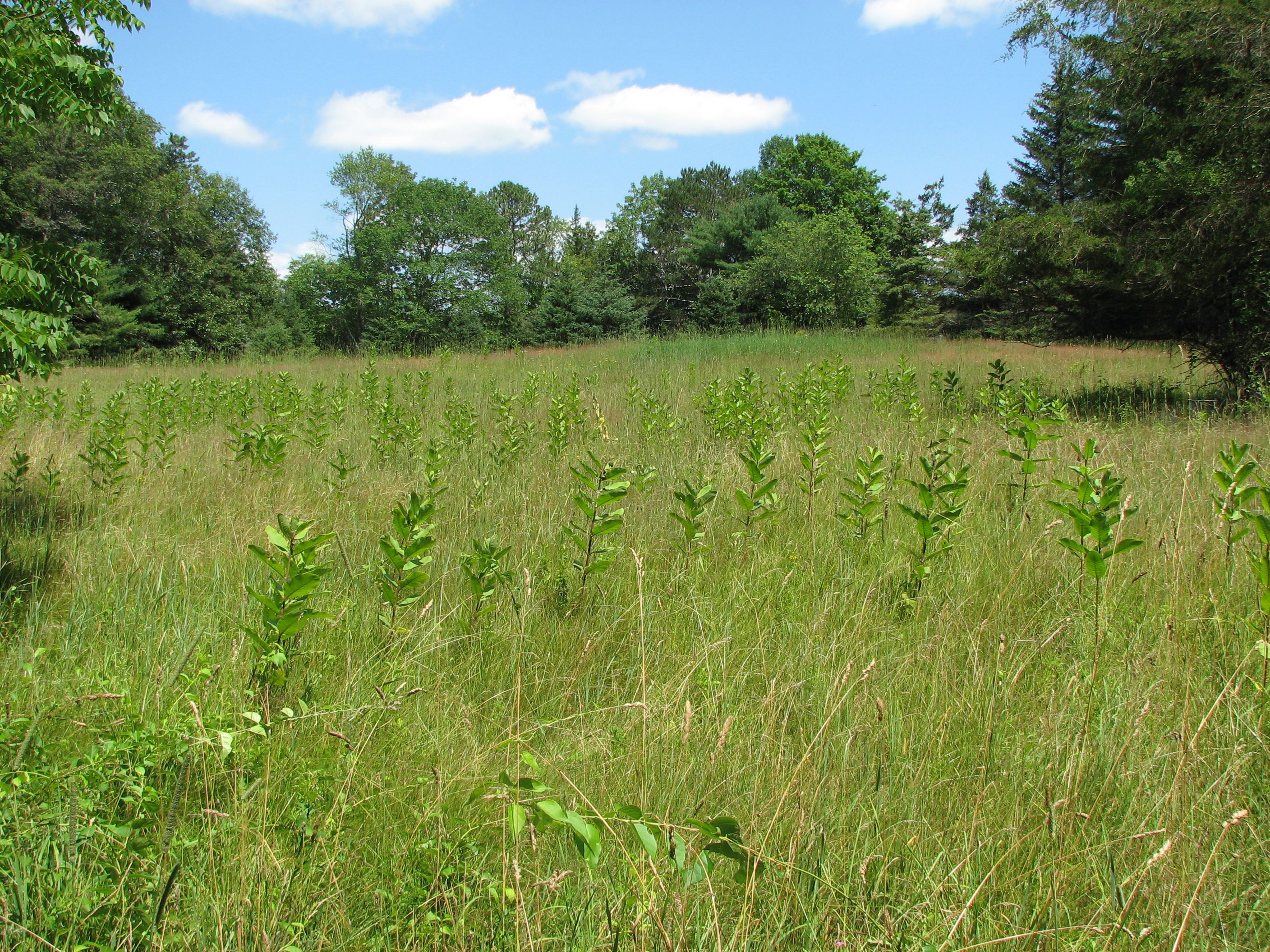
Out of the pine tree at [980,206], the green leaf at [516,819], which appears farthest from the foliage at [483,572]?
the pine tree at [980,206]

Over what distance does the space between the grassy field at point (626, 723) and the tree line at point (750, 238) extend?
5.08 feet

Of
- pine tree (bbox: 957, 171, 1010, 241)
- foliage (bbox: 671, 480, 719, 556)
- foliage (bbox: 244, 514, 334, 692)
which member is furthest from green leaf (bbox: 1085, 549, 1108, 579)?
pine tree (bbox: 957, 171, 1010, 241)

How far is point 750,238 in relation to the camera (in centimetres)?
4097

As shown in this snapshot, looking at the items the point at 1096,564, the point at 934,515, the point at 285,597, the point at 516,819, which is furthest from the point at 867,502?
the point at 516,819

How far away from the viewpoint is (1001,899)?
1.44 m

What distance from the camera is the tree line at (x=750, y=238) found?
753cm

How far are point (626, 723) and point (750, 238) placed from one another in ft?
138

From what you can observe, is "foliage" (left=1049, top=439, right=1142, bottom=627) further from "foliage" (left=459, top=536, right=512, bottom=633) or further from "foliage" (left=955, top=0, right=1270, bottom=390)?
"foliage" (left=955, top=0, right=1270, bottom=390)

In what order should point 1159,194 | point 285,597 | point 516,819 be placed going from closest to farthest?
point 516,819 → point 285,597 → point 1159,194

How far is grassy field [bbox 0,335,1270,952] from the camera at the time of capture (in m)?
1.35

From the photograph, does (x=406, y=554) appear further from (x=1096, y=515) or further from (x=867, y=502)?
(x=1096, y=515)

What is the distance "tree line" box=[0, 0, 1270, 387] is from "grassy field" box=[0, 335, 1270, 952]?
60.9 inches

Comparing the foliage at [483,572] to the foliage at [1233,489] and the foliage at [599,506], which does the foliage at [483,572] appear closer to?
the foliage at [599,506]

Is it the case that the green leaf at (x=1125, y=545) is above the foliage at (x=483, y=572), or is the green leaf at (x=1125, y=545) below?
above
